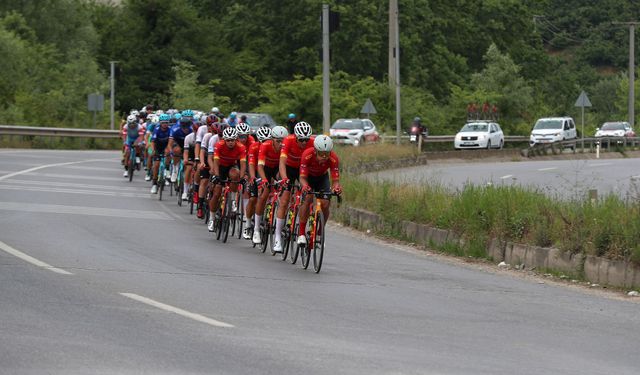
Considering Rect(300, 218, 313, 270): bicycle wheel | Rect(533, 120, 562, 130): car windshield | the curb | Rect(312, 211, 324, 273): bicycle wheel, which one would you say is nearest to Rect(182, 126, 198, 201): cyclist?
the curb

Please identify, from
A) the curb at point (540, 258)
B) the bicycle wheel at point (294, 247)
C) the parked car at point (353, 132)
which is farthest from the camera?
the parked car at point (353, 132)

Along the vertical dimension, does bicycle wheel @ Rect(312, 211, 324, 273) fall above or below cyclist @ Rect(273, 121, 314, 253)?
below

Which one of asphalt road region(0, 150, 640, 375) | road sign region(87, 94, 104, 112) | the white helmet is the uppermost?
road sign region(87, 94, 104, 112)

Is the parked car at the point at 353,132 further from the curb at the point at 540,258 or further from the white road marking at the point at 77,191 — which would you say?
the curb at the point at 540,258

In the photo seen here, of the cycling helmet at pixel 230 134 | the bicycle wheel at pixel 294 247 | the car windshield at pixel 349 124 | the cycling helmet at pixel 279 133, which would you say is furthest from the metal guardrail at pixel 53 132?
the bicycle wheel at pixel 294 247

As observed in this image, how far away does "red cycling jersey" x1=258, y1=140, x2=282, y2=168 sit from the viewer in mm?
18016

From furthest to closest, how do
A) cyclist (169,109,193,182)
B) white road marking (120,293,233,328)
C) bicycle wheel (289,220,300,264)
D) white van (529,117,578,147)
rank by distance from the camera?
white van (529,117,578,147), cyclist (169,109,193,182), bicycle wheel (289,220,300,264), white road marking (120,293,233,328)

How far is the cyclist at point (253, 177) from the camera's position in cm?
1852

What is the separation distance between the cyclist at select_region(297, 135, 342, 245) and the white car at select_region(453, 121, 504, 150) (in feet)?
145

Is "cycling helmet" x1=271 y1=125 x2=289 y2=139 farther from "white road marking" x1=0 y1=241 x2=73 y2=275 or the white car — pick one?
the white car

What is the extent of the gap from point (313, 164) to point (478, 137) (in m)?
44.7

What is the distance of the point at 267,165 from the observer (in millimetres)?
18484

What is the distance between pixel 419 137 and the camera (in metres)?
56.6

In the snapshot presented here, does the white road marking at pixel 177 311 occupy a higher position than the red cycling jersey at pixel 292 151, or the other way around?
the red cycling jersey at pixel 292 151
